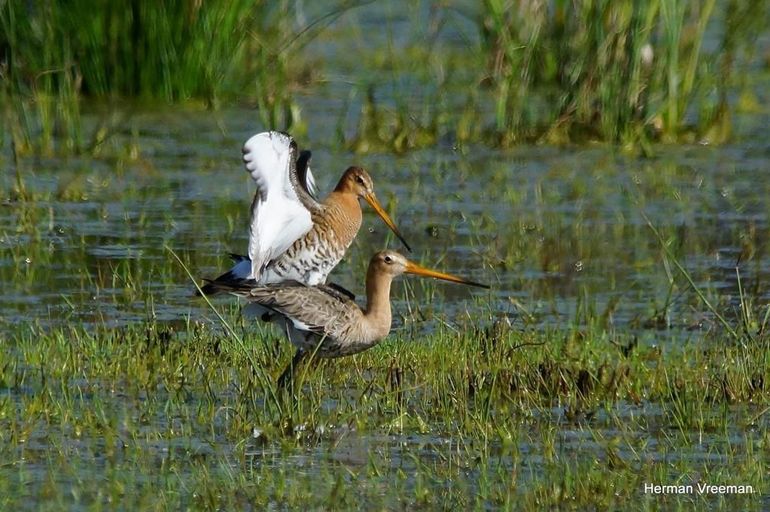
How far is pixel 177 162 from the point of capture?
1187cm

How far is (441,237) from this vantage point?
401 inches

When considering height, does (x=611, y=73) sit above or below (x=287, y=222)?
above

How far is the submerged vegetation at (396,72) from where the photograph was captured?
11.9 meters

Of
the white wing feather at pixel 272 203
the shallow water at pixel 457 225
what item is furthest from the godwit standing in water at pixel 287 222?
the shallow water at pixel 457 225

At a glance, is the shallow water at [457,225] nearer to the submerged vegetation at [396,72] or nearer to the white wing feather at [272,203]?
the submerged vegetation at [396,72]

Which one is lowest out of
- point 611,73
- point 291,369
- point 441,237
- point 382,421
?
point 382,421

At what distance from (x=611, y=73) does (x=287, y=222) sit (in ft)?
13.6

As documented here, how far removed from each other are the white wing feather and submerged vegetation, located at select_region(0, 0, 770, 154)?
3468 millimetres

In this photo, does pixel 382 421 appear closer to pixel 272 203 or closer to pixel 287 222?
pixel 272 203

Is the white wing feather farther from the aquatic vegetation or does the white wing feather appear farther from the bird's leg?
the aquatic vegetation

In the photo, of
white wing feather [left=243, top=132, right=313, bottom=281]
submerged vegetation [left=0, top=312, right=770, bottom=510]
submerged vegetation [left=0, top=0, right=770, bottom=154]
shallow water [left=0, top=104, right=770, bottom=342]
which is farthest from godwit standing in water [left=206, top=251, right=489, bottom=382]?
submerged vegetation [left=0, top=0, right=770, bottom=154]

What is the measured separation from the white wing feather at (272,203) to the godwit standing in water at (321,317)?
60cm

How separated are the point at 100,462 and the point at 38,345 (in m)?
1.60

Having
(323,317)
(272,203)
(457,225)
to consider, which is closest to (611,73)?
(457,225)
